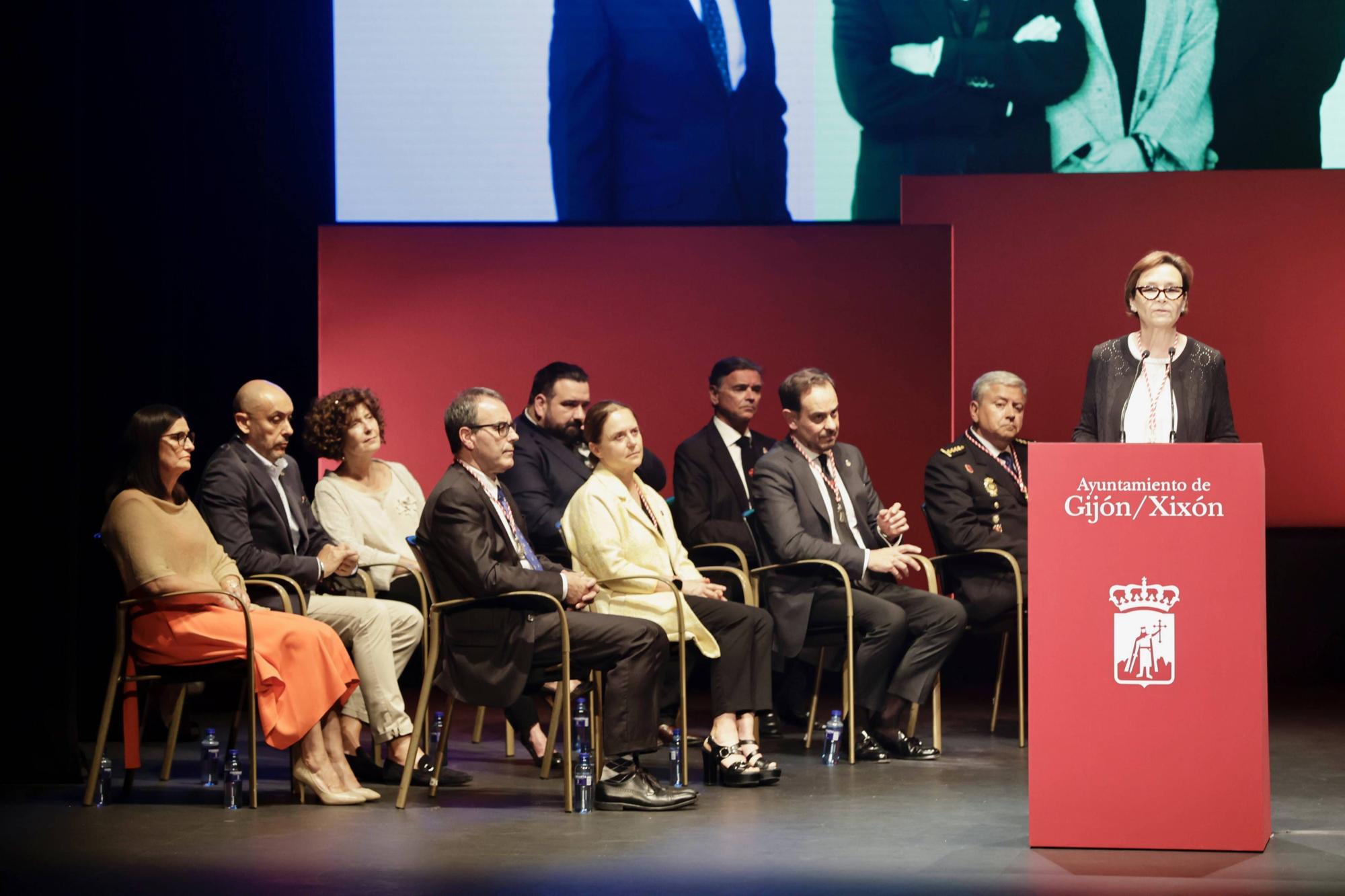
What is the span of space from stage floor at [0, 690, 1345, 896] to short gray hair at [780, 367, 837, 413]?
1.23 meters

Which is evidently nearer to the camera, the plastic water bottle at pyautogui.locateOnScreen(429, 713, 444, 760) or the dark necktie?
the plastic water bottle at pyautogui.locateOnScreen(429, 713, 444, 760)

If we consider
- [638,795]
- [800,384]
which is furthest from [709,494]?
[638,795]

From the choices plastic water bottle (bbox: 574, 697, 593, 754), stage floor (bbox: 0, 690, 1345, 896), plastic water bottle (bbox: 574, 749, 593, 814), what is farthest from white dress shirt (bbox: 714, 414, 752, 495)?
plastic water bottle (bbox: 574, 749, 593, 814)

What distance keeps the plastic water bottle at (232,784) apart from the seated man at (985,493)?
2.53m

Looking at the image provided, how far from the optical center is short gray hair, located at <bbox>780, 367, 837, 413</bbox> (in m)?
5.59

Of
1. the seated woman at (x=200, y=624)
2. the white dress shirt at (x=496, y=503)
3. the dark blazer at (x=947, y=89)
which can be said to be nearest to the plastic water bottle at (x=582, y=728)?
the white dress shirt at (x=496, y=503)

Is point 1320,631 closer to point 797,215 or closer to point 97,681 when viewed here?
point 797,215

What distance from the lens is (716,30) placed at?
739 centimetres

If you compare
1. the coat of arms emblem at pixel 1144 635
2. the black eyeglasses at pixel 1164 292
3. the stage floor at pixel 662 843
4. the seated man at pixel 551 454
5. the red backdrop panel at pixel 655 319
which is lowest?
the stage floor at pixel 662 843

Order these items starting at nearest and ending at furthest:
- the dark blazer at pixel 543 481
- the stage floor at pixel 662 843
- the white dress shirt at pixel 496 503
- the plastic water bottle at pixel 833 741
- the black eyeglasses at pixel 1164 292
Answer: the stage floor at pixel 662 843, the black eyeglasses at pixel 1164 292, the white dress shirt at pixel 496 503, the plastic water bottle at pixel 833 741, the dark blazer at pixel 543 481

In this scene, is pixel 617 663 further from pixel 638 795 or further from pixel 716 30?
pixel 716 30

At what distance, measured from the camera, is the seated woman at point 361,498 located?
5441 mm

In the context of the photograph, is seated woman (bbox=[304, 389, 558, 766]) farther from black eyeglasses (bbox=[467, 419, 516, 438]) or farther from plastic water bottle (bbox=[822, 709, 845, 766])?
plastic water bottle (bbox=[822, 709, 845, 766])

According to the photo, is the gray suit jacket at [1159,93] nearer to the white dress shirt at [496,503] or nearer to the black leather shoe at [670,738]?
the black leather shoe at [670,738]
